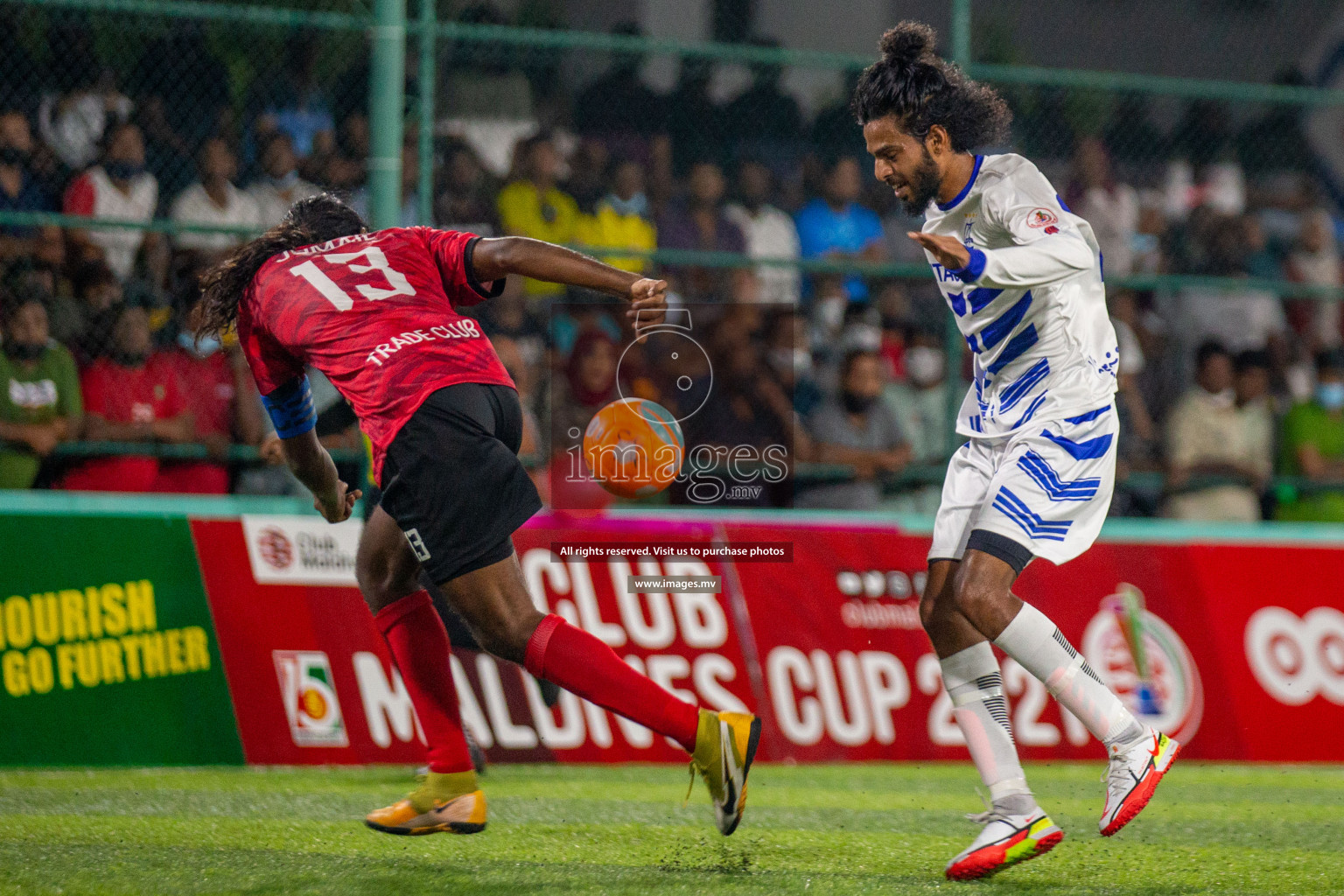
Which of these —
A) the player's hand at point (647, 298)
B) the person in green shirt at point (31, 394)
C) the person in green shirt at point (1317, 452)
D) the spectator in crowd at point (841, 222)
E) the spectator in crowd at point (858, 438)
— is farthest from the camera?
the spectator in crowd at point (841, 222)

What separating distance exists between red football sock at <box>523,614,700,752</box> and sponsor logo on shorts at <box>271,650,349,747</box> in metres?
3.30

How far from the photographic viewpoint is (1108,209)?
11.0 metres

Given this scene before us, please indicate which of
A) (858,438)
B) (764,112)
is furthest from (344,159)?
(858,438)

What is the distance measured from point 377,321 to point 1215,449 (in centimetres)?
674

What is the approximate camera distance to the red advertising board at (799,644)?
7.24m

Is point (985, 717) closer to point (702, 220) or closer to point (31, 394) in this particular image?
point (31, 394)

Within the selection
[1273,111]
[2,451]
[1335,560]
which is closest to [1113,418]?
[1335,560]

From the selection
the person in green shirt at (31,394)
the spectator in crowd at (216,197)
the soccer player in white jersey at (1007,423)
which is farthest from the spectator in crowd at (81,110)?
the soccer player in white jersey at (1007,423)

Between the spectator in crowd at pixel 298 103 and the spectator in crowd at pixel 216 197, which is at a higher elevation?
the spectator in crowd at pixel 298 103

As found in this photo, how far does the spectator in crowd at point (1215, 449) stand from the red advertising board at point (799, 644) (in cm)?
103

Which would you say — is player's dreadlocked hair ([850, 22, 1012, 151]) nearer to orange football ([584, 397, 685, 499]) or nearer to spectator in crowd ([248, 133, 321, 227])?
orange football ([584, 397, 685, 499])

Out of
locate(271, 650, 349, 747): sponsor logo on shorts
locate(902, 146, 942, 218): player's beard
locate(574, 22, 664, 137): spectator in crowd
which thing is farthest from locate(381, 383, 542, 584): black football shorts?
locate(574, 22, 664, 137): spectator in crowd

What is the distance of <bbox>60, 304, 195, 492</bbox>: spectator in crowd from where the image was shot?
300 inches

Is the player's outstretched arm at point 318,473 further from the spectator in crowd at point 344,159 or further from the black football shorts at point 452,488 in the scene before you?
the spectator in crowd at point 344,159
